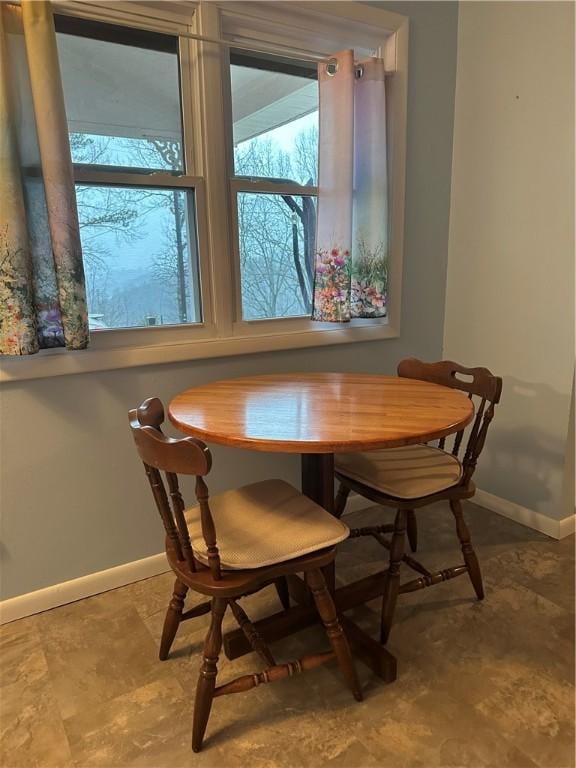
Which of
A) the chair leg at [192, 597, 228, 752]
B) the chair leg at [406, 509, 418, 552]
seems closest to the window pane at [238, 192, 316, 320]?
the chair leg at [406, 509, 418, 552]

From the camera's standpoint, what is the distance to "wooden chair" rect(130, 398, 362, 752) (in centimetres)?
117

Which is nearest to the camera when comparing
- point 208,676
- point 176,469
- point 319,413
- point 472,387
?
point 176,469

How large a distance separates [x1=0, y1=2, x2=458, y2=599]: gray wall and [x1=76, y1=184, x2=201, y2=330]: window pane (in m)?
0.23

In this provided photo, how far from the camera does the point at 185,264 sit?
6.56 feet

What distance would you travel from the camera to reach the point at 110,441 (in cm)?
188

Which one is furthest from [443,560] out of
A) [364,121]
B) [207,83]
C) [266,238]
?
[207,83]

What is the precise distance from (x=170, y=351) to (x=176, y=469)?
863mm

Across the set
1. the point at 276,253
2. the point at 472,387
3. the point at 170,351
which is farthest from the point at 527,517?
the point at 170,351

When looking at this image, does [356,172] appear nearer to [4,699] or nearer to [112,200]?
[112,200]

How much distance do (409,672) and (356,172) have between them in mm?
1829

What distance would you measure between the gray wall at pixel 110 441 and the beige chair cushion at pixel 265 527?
0.53m

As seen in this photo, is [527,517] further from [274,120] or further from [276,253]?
[274,120]

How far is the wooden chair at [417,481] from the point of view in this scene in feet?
5.28

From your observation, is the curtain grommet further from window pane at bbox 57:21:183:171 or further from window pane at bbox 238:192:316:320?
window pane at bbox 57:21:183:171
